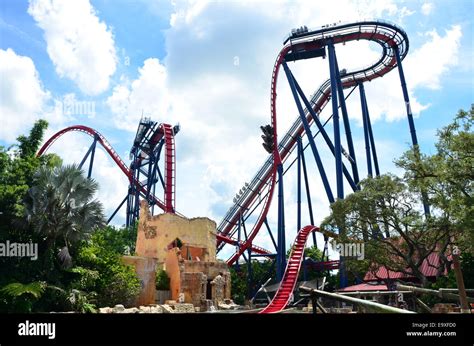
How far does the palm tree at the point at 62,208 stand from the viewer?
42.4ft

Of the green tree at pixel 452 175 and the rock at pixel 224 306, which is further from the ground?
the green tree at pixel 452 175

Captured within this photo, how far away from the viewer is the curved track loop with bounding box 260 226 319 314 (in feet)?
53.7

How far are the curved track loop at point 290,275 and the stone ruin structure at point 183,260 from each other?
2.79 meters

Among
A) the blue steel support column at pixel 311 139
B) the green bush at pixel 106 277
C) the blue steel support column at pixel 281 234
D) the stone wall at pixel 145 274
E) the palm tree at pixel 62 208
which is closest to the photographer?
the palm tree at pixel 62 208

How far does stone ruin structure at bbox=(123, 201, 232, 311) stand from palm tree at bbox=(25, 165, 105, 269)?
4.43 metres

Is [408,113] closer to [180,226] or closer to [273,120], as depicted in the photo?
[273,120]

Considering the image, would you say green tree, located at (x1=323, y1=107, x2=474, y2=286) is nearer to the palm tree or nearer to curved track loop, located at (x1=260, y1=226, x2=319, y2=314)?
curved track loop, located at (x1=260, y1=226, x2=319, y2=314)

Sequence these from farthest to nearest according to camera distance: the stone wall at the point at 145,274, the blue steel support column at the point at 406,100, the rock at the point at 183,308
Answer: the blue steel support column at the point at 406,100 → the stone wall at the point at 145,274 → the rock at the point at 183,308

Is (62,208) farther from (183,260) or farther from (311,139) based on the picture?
(311,139)

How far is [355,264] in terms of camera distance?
17.5m

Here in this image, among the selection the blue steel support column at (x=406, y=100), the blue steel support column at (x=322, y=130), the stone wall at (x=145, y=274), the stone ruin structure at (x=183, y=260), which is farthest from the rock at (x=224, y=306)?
the blue steel support column at (x=406, y=100)

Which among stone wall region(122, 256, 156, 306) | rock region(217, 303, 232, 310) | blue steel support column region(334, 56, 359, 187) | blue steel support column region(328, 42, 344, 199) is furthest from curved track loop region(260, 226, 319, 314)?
stone wall region(122, 256, 156, 306)

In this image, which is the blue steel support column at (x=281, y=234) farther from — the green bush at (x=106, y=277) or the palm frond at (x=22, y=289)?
the palm frond at (x=22, y=289)
